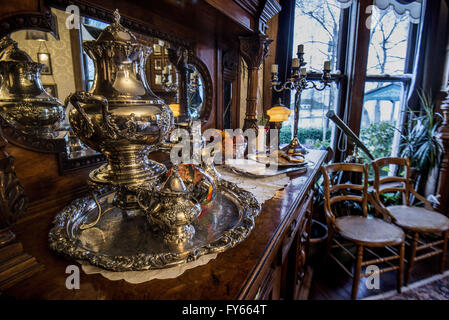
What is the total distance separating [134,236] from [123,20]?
2.42 feet

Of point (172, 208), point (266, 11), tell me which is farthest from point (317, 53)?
point (172, 208)

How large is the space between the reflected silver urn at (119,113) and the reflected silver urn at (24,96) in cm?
17

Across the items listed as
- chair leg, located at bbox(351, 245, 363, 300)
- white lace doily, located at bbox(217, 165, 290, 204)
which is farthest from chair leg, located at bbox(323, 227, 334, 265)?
white lace doily, located at bbox(217, 165, 290, 204)

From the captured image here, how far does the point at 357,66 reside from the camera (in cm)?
235

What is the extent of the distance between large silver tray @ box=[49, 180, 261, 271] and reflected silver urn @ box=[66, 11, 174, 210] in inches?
4.4

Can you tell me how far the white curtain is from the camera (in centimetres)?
233

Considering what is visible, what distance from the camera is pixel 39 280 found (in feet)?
1.33

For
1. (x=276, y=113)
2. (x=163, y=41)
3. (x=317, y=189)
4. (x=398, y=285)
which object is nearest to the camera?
(x=163, y=41)

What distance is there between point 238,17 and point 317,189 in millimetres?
1652

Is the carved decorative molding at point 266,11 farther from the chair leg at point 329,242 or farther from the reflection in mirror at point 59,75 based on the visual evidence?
the chair leg at point 329,242

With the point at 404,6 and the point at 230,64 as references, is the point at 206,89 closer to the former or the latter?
the point at 230,64

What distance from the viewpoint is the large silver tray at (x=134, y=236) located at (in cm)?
45
